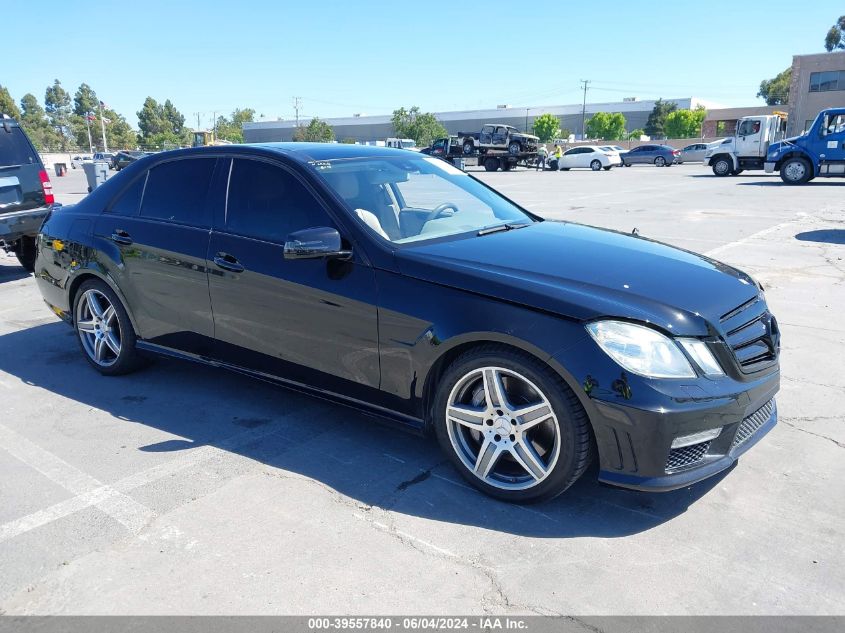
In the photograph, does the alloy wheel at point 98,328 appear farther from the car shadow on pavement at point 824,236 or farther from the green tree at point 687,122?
the green tree at point 687,122

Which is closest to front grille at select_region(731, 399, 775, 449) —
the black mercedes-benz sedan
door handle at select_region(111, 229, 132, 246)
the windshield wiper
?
the black mercedes-benz sedan

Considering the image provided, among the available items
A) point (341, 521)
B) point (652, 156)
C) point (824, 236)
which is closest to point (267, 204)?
point (341, 521)

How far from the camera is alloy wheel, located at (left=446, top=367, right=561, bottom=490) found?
3088 millimetres

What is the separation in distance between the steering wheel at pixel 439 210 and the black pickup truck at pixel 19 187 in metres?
6.48

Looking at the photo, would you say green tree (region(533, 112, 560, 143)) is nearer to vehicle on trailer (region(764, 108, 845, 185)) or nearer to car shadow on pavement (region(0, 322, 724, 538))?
vehicle on trailer (region(764, 108, 845, 185))

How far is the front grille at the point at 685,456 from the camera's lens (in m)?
2.87

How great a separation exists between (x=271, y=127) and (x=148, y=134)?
78.4ft

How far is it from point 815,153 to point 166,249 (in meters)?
23.6

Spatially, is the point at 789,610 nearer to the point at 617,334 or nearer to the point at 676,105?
the point at 617,334

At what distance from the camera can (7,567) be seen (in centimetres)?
281

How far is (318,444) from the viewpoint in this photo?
3918 millimetres

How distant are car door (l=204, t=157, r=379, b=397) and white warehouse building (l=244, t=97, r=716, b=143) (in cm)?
Answer: 10925

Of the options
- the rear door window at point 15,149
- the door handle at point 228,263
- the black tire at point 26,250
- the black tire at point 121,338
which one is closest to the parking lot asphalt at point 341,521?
the black tire at point 121,338

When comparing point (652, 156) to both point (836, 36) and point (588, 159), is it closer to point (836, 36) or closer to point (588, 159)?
A: point (588, 159)
